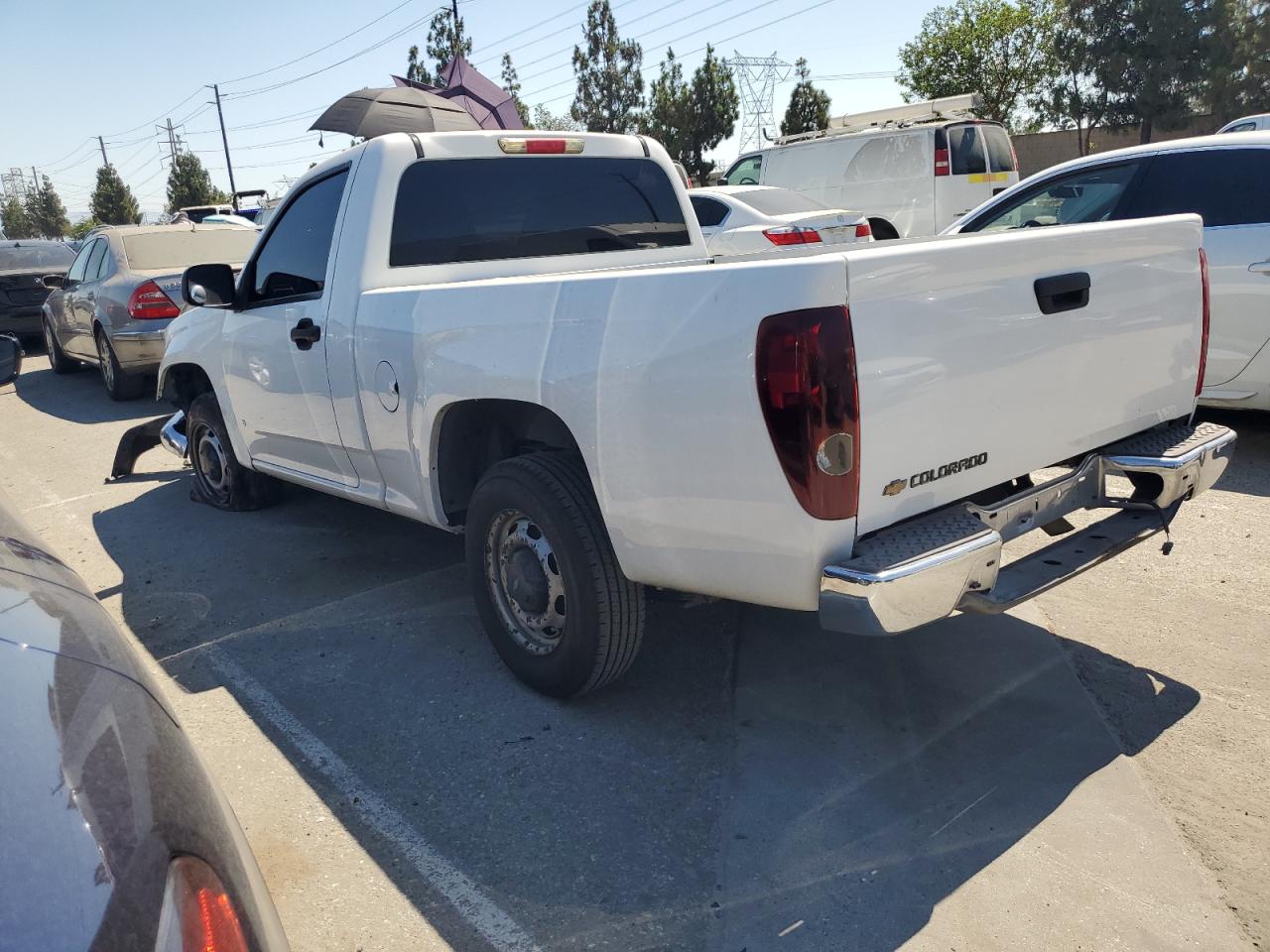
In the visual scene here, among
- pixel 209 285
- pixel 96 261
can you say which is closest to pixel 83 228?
pixel 96 261

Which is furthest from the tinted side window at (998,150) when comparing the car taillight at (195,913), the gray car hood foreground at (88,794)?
the car taillight at (195,913)

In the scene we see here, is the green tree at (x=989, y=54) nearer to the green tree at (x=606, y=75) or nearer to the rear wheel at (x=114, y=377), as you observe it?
the green tree at (x=606, y=75)

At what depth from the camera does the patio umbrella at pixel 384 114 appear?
1295 centimetres

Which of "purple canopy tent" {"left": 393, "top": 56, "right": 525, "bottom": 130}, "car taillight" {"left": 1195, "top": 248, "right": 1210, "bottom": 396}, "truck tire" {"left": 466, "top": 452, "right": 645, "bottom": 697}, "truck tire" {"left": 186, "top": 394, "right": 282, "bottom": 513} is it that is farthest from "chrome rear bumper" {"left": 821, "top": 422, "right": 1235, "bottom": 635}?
"purple canopy tent" {"left": 393, "top": 56, "right": 525, "bottom": 130}

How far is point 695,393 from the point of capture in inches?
103

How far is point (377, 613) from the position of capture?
14.6 ft

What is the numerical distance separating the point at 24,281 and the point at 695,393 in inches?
554

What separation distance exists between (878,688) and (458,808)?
5.12 ft

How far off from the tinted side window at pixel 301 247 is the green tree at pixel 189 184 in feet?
190

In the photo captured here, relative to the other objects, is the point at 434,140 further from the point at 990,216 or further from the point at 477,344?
the point at 990,216

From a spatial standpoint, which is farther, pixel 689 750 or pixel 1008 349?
pixel 689 750

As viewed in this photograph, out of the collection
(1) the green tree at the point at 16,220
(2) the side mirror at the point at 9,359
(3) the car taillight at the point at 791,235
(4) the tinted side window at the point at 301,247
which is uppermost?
(1) the green tree at the point at 16,220

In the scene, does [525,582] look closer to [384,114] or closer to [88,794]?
[88,794]

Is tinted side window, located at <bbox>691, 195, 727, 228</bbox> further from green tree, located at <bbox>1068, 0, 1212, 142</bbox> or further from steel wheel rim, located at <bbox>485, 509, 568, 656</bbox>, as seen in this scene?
green tree, located at <bbox>1068, 0, 1212, 142</bbox>
